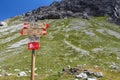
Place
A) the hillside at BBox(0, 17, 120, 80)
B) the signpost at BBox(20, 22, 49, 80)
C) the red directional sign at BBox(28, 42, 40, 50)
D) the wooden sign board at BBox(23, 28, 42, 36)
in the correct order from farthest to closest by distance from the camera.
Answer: the hillside at BBox(0, 17, 120, 80)
the wooden sign board at BBox(23, 28, 42, 36)
the signpost at BBox(20, 22, 49, 80)
the red directional sign at BBox(28, 42, 40, 50)

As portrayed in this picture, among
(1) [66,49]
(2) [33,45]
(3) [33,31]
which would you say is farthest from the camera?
(1) [66,49]

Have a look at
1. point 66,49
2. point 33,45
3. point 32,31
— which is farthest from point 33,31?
point 66,49

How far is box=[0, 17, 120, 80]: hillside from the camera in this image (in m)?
77.9

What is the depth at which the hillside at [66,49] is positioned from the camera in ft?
256

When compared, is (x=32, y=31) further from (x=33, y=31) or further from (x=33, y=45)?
(x=33, y=45)

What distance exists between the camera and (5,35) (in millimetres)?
161875

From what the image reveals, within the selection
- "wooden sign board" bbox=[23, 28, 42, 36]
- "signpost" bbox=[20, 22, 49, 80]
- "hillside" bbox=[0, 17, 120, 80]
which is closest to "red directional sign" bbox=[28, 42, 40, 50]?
"signpost" bbox=[20, 22, 49, 80]

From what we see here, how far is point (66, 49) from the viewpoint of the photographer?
11206 centimetres

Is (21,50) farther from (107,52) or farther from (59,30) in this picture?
(59,30)

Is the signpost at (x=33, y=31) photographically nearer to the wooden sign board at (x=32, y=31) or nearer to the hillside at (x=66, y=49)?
the wooden sign board at (x=32, y=31)

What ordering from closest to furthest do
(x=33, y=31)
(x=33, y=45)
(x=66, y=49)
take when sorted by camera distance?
(x=33, y=45) < (x=33, y=31) < (x=66, y=49)

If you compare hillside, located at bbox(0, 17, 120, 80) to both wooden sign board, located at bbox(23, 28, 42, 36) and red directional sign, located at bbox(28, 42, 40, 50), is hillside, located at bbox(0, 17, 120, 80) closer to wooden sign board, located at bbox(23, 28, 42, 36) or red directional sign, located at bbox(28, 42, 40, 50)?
wooden sign board, located at bbox(23, 28, 42, 36)

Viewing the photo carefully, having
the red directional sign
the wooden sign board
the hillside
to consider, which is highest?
the wooden sign board

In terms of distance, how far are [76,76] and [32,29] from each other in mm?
25953
